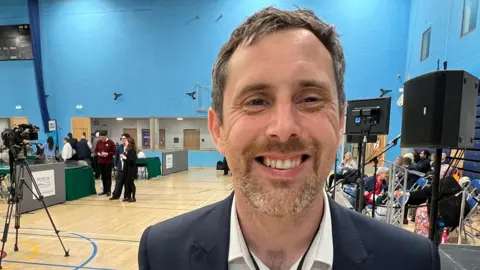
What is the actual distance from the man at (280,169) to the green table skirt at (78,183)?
776 centimetres

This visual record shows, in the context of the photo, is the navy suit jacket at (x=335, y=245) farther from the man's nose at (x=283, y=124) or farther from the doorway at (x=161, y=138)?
the doorway at (x=161, y=138)

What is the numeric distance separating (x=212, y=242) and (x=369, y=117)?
385 centimetres

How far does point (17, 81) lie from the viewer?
15914 millimetres

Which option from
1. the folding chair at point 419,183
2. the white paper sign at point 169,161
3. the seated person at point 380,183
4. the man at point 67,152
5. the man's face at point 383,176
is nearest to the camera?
the folding chair at point 419,183

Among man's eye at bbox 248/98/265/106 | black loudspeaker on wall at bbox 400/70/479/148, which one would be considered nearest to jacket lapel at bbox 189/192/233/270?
man's eye at bbox 248/98/265/106

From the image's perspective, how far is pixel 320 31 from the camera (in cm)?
97

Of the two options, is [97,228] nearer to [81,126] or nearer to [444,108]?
[444,108]

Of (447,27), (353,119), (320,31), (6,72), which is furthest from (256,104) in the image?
(6,72)

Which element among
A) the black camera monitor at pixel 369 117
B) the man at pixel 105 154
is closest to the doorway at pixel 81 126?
the man at pixel 105 154

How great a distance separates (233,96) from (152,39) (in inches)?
605

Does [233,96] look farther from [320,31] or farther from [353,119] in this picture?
[353,119]

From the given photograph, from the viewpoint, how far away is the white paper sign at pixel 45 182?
256 inches

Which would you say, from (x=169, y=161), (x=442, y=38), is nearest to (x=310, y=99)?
(x=442, y=38)

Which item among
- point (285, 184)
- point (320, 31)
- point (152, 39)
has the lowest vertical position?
point (285, 184)
